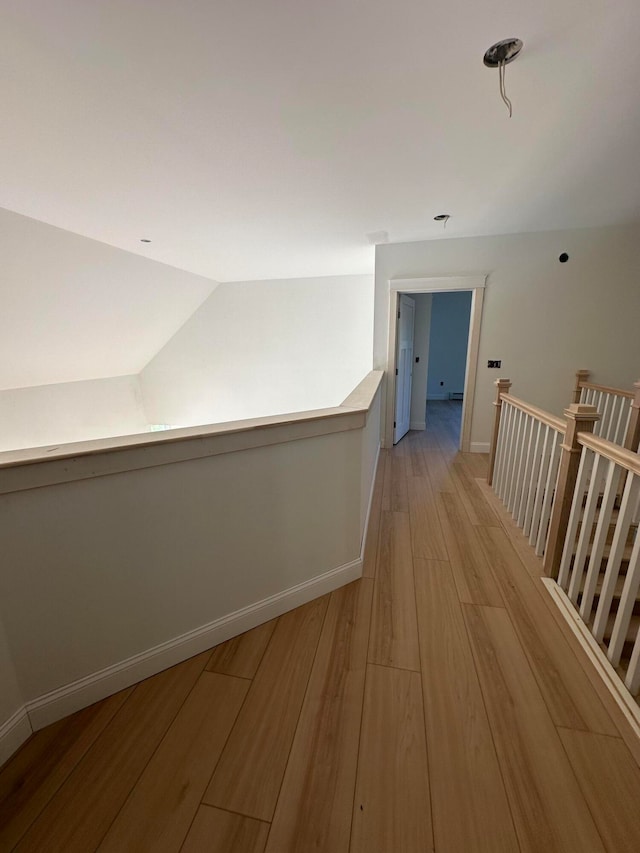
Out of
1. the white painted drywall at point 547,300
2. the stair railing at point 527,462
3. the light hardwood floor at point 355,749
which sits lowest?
the light hardwood floor at point 355,749

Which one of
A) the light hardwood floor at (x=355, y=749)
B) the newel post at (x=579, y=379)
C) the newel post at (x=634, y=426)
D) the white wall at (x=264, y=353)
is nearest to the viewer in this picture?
the light hardwood floor at (x=355, y=749)

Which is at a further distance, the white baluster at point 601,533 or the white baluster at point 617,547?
the white baluster at point 601,533

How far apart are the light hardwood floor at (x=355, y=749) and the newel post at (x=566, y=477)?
0.29 m

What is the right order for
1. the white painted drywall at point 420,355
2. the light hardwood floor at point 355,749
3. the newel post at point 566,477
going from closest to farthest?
1. the light hardwood floor at point 355,749
2. the newel post at point 566,477
3. the white painted drywall at point 420,355

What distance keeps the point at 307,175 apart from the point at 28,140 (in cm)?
150

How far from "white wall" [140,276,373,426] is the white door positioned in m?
0.92

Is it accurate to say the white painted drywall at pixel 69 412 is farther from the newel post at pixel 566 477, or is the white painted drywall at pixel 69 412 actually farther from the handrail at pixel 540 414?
the newel post at pixel 566 477

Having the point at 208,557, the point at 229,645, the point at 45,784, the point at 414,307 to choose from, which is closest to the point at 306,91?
the point at 208,557

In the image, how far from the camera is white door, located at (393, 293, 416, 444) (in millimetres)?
3875

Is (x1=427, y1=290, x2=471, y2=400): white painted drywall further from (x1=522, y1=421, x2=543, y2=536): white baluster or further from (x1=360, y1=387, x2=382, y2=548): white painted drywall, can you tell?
(x1=522, y1=421, x2=543, y2=536): white baluster

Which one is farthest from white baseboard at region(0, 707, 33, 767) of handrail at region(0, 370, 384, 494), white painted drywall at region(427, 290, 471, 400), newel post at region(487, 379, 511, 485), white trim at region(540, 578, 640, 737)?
white painted drywall at region(427, 290, 471, 400)

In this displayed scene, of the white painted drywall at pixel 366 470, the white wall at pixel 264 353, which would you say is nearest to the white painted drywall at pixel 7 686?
the white painted drywall at pixel 366 470

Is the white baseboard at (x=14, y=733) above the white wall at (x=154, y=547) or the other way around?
the other way around

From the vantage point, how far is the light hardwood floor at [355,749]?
0.90m
